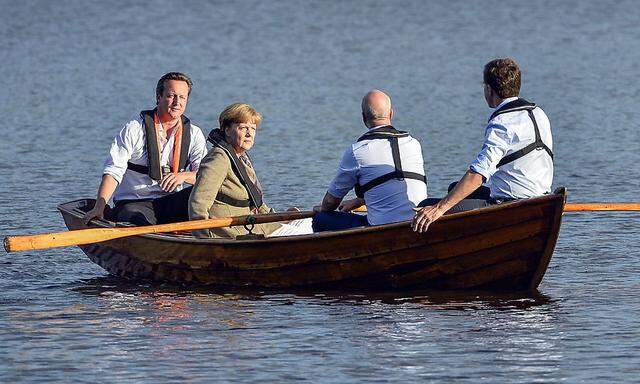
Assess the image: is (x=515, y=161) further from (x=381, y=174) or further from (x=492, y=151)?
(x=381, y=174)

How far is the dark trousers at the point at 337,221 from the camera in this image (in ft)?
40.1

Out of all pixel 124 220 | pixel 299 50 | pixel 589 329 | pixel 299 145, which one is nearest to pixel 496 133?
pixel 589 329

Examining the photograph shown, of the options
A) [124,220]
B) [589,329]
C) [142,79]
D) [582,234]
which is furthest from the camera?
[142,79]

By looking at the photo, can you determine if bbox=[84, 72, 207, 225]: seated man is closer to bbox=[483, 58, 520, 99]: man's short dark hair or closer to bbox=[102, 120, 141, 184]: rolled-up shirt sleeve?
bbox=[102, 120, 141, 184]: rolled-up shirt sleeve

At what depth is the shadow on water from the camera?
1191 centimetres

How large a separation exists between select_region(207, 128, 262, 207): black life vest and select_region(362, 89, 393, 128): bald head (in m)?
1.22

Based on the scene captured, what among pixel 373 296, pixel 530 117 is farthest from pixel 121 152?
pixel 530 117

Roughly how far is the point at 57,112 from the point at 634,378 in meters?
17.6

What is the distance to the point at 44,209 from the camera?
16984 millimetres

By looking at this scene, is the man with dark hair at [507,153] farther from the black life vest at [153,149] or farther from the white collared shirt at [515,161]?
the black life vest at [153,149]

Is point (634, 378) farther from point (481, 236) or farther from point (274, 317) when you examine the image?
point (274, 317)

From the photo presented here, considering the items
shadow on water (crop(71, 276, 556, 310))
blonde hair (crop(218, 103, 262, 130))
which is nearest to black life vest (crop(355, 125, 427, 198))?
shadow on water (crop(71, 276, 556, 310))

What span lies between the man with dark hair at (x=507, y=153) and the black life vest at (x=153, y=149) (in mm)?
2520

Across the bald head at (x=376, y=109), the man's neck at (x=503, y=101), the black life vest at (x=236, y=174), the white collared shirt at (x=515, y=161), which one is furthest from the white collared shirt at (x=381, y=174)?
the black life vest at (x=236, y=174)
